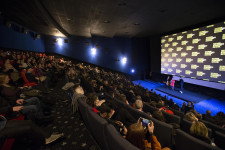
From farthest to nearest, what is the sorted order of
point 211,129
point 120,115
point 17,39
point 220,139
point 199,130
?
point 17,39 → point 211,129 → point 120,115 → point 220,139 → point 199,130

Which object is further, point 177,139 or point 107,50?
point 107,50

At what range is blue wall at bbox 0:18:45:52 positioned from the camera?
789cm

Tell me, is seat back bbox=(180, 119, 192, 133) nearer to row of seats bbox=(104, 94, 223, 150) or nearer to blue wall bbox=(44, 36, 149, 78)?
row of seats bbox=(104, 94, 223, 150)

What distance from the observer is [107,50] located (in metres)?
12.9

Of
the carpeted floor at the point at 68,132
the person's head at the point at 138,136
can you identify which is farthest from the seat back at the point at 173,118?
the carpeted floor at the point at 68,132

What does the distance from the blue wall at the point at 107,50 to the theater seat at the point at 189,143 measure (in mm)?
11746

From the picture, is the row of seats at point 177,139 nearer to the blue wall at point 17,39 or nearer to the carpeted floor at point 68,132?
the carpeted floor at point 68,132

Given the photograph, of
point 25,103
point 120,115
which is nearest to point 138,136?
point 120,115

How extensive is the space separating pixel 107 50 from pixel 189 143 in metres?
12.2

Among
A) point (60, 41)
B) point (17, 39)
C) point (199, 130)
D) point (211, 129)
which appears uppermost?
point (60, 41)

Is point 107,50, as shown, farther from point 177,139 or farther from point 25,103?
point 177,139

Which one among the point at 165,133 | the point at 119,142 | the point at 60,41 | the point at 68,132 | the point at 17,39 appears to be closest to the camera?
the point at 119,142

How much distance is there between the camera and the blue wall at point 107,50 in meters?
12.7

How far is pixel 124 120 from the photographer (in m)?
2.12
